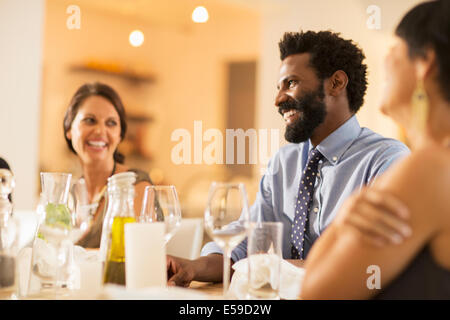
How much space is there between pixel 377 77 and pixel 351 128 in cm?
319

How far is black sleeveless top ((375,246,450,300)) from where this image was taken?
28.5 inches

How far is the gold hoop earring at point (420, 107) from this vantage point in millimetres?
760

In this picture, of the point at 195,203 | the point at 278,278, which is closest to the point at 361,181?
the point at 278,278

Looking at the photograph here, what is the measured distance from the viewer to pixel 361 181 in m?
1.71

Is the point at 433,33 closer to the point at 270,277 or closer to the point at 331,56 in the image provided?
the point at 270,277

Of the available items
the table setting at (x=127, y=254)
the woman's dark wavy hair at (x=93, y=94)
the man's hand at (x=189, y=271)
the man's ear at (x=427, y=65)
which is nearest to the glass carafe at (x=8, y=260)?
the table setting at (x=127, y=254)

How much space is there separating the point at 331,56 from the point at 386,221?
4.93ft

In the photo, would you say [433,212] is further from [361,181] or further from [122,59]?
[122,59]

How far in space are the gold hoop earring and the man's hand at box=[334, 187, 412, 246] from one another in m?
0.13

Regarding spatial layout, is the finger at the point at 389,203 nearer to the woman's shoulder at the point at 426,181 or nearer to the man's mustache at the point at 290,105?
the woman's shoulder at the point at 426,181

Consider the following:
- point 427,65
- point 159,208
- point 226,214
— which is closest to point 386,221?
point 427,65

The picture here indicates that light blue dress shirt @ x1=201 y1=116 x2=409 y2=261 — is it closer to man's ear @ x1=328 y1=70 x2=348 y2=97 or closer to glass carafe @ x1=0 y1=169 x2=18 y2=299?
man's ear @ x1=328 y1=70 x2=348 y2=97

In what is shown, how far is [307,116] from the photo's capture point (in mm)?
1982

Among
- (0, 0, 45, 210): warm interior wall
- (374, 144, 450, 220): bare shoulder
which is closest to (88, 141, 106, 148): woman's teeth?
(0, 0, 45, 210): warm interior wall
